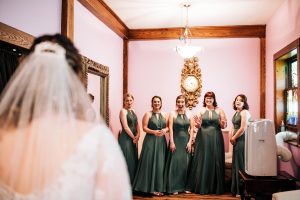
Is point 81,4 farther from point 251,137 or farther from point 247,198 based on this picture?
point 247,198

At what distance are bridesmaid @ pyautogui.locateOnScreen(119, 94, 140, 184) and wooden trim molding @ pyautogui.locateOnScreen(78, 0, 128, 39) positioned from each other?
1.19m

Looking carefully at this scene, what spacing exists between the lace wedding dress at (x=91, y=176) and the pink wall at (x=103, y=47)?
10.4 ft

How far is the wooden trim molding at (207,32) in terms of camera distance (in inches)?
238

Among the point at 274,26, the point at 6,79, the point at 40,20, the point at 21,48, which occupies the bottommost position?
the point at 6,79

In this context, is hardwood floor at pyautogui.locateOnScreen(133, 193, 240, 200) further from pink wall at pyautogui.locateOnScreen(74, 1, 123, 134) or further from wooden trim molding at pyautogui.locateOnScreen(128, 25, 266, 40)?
wooden trim molding at pyautogui.locateOnScreen(128, 25, 266, 40)

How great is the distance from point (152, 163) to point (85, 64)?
172 centimetres

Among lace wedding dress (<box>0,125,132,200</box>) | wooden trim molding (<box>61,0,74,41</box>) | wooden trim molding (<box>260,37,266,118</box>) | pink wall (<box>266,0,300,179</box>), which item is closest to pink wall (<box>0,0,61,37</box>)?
wooden trim molding (<box>61,0,74,41</box>)

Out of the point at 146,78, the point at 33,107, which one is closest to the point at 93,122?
the point at 33,107

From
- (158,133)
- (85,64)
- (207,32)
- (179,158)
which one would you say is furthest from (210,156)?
(207,32)

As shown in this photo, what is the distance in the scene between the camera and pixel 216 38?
6.21 meters

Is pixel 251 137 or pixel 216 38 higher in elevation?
pixel 216 38

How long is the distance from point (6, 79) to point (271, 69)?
4323mm

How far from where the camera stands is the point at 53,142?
1.10m

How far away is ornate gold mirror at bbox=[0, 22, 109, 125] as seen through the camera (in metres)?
2.54
